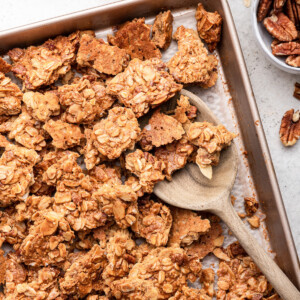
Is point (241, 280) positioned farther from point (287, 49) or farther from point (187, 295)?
point (287, 49)

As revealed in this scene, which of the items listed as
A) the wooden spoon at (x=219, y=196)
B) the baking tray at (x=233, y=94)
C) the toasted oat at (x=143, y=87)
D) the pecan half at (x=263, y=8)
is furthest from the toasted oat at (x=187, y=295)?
the pecan half at (x=263, y=8)

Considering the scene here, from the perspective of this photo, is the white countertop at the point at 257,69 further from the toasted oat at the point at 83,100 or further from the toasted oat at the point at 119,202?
the toasted oat at the point at 119,202

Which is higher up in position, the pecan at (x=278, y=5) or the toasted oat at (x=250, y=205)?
the pecan at (x=278, y=5)

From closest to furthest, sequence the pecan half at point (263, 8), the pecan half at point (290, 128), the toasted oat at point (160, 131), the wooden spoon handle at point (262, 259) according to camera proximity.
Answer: the wooden spoon handle at point (262, 259) → the toasted oat at point (160, 131) → the pecan half at point (263, 8) → the pecan half at point (290, 128)

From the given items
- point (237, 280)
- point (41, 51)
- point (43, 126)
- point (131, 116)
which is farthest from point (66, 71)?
point (237, 280)

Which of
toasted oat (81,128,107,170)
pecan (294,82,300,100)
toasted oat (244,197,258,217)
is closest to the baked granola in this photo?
toasted oat (244,197,258,217)

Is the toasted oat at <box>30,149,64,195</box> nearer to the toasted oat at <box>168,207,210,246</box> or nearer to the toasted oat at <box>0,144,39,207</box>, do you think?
the toasted oat at <box>0,144,39,207</box>

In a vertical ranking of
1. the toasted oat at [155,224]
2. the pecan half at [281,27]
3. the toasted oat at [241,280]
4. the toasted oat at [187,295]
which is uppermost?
the pecan half at [281,27]
